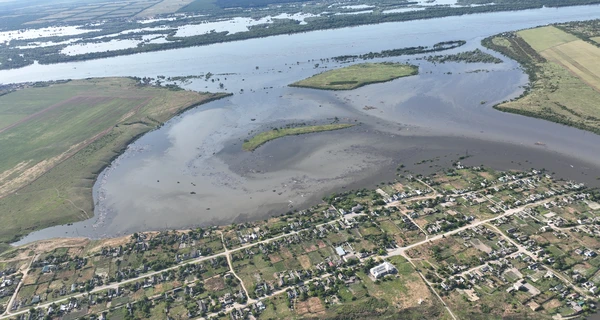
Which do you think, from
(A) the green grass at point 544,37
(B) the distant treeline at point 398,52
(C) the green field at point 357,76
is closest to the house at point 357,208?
(C) the green field at point 357,76

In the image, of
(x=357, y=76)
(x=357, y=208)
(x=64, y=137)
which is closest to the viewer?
(x=357, y=208)

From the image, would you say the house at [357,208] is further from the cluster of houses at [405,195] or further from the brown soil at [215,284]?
the brown soil at [215,284]

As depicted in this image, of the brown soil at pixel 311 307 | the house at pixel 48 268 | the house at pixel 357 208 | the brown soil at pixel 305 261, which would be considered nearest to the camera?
the brown soil at pixel 311 307

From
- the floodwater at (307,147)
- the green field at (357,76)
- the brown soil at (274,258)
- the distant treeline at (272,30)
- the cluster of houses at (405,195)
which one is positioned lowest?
the brown soil at (274,258)

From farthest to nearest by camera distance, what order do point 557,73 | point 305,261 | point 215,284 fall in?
point 557,73, point 305,261, point 215,284

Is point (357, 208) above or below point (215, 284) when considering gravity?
above

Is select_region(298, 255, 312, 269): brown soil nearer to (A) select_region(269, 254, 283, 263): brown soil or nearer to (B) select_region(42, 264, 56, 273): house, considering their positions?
(A) select_region(269, 254, 283, 263): brown soil

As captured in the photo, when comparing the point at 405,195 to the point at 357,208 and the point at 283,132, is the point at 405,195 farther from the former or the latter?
the point at 283,132

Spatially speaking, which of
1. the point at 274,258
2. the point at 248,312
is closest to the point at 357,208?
the point at 274,258
